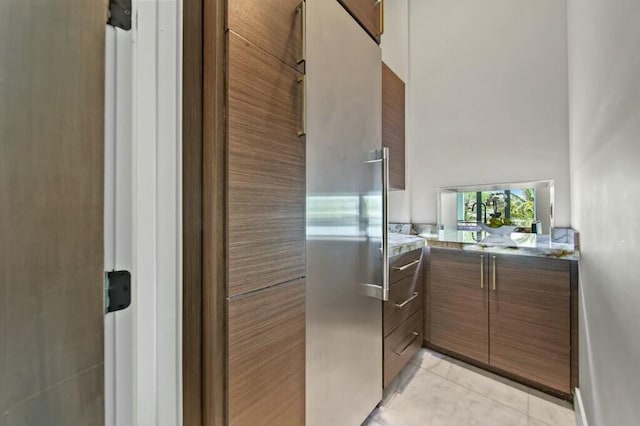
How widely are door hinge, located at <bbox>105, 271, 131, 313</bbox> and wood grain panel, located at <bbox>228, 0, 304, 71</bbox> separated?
2.31ft

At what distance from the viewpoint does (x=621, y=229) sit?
666 millimetres

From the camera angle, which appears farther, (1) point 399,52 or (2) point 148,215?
(1) point 399,52

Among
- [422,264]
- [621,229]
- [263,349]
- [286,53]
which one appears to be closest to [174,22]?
[286,53]

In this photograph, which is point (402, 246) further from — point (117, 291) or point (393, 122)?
point (117, 291)

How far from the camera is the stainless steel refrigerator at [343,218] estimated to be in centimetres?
101

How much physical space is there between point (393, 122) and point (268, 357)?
1.77 meters

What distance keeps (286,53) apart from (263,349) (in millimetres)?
972

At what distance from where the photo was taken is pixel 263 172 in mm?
813

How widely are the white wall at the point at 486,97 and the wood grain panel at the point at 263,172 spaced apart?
211 cm

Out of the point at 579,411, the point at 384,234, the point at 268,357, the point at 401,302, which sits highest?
the point at 384,234

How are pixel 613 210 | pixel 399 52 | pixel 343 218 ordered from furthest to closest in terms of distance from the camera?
pixel 399 52, pixel 343 218, pixel 613 210

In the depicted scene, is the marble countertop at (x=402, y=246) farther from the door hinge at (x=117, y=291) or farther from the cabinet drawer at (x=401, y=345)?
the door hinge at (x=117, y=291)

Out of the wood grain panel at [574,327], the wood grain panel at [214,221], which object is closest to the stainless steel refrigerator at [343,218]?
the wood grain panel at [214,221]

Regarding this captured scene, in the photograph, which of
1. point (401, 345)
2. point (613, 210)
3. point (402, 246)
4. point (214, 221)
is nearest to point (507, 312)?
point (401, 345)
